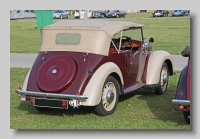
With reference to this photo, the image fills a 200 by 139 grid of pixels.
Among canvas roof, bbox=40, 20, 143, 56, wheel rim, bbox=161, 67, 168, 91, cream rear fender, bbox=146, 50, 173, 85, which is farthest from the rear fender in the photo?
wheel rim, bbox=161, 67, 168, 91

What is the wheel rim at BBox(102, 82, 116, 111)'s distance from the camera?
7385 millimetres

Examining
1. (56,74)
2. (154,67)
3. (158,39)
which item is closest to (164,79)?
(154,67)

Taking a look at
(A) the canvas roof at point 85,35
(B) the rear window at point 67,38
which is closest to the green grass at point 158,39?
(A) the canvas roof at point 85,35

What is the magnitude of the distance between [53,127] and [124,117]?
4.26 feet

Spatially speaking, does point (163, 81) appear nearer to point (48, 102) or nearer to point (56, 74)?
point (56, 74)

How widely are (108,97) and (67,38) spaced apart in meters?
1.37

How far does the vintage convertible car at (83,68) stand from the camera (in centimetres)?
707

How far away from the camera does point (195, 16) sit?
6.32 m

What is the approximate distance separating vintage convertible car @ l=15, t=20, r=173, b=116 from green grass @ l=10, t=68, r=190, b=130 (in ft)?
0.86

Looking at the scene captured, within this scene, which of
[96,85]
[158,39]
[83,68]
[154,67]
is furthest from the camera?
[158,39]

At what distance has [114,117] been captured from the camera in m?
7.37

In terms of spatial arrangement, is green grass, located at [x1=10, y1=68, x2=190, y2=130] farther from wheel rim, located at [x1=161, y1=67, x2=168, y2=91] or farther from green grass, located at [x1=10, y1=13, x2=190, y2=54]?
green grass, located at [x1=10, y1=13, x2=190, y2=54]

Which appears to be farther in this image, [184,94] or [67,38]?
[67,38]

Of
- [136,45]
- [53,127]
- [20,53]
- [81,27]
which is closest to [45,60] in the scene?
[81,27]
